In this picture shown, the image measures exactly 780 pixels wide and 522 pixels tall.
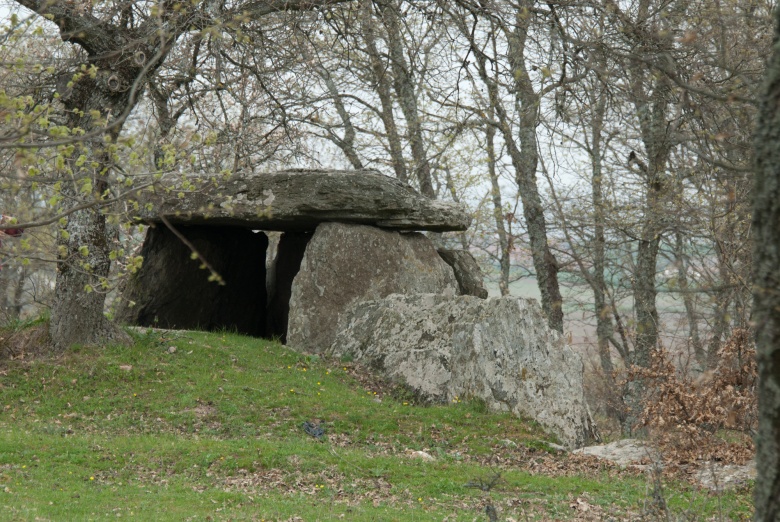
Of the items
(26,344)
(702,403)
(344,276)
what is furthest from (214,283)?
(702,403)

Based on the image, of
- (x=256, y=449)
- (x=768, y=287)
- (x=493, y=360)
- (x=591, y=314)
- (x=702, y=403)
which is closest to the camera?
(x=768, y=287)

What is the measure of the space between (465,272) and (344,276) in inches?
126

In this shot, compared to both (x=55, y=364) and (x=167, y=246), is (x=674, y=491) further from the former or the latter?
(x=167, y=246)

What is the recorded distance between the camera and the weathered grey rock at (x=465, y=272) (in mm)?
17016

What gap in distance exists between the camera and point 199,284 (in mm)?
17094

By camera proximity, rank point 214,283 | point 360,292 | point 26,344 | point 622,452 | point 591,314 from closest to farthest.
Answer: point 622,452 < point 26,344 < point 360,292 < point 214,283 < point 591,314

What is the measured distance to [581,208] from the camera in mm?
20766

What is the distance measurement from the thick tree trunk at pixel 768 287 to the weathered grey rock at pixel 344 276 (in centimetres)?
1132

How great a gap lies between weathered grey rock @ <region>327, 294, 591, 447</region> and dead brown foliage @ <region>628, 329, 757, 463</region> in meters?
2.09

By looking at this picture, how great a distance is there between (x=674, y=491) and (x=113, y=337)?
8617 mm

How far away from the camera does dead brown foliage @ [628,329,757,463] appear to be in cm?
895

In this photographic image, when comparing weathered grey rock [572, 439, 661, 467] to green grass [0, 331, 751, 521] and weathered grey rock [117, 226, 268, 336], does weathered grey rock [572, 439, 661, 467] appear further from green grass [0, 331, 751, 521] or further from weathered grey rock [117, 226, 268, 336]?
weathered grey rock [117, 226, 268, 336]

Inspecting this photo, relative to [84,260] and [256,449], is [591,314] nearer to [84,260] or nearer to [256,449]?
[84,260]

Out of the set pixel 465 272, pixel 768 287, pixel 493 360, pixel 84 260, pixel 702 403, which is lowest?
pixel 702 403
